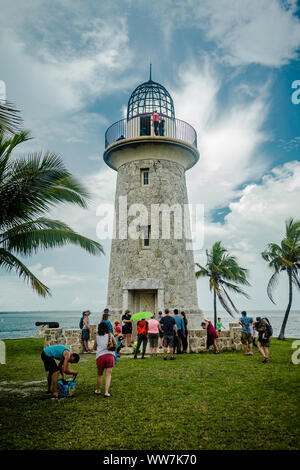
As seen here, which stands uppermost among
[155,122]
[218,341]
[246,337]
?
[155,122]

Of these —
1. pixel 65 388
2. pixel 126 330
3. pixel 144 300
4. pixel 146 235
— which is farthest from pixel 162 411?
pixel 146 235

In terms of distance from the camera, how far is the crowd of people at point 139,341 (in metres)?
7.30

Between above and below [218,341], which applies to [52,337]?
above

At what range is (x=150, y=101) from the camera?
65.7ft

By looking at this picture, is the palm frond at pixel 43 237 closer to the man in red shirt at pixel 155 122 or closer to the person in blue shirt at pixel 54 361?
the person in blue shirt at pixel 54 361

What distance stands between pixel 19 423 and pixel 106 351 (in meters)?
2.12

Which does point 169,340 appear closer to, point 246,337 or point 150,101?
point 246,337

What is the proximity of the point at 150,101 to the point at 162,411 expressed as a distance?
17526 millimetres

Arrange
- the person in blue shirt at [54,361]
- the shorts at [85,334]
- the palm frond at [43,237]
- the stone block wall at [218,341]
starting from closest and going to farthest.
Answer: the person in blue shirt at [54,361] → the palm frond at [43,237] → the stone block wall at [218,341] → the shorts at [85,334]

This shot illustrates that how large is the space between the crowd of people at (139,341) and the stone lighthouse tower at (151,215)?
2653mm

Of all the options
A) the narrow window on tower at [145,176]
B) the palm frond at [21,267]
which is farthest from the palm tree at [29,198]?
the narrow window on tower at [145,176]

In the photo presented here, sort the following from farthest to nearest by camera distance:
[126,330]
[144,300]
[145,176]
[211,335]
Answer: [145,176] < [144,300] < [126,330] < [211,335]

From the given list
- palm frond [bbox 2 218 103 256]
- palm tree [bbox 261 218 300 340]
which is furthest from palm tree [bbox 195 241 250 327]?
palm frond [bbox 2 218 103 256]
